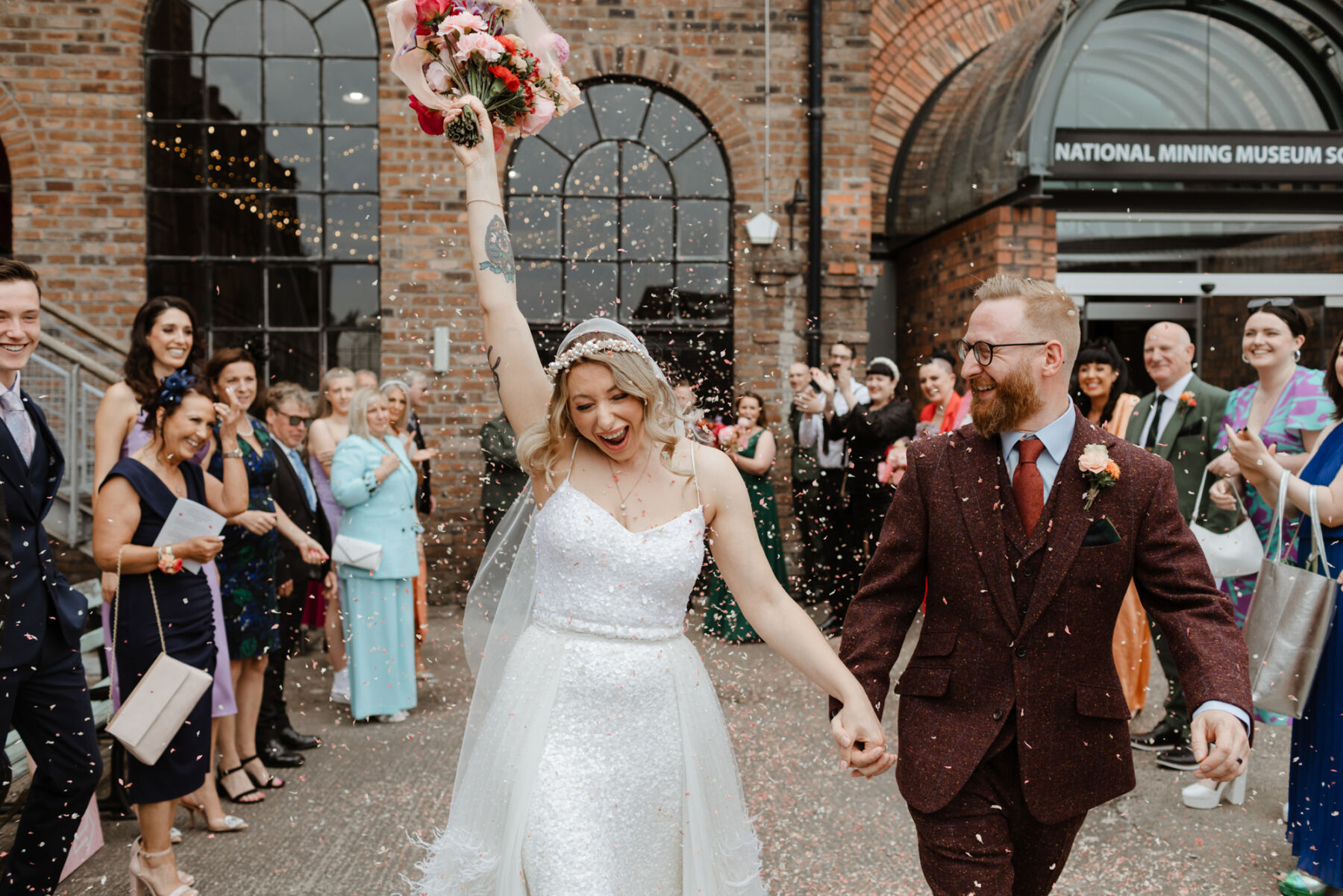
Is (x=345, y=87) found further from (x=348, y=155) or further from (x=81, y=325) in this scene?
(x=81, y=325)

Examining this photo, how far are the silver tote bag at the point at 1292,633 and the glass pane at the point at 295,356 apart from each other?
26.2 feet

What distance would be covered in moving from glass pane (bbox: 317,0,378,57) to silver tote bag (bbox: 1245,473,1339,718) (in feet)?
28.1

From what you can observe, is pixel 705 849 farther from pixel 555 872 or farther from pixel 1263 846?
pixel 1263 846

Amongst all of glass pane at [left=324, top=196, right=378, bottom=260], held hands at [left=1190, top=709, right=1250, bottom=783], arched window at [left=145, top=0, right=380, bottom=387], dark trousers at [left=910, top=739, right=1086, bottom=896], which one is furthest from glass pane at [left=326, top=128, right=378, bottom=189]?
held hands at [left=1190, top=709, right=1250, bottom=783]

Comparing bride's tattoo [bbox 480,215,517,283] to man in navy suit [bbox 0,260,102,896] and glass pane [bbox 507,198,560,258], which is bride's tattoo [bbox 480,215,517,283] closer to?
man in navy suit [bbox 0,260,102,896]

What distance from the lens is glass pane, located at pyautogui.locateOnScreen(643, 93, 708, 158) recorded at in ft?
31.2

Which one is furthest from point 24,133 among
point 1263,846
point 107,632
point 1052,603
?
point 1263,846

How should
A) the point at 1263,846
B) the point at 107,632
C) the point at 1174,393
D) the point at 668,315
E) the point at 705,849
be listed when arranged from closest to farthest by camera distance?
1. the point at 705,849
2. the point at 107,632
3. the point at 1263,846
4. the point at 1174,393
5. the point at 668,315

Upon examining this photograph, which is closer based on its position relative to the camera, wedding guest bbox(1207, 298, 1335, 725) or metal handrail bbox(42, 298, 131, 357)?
wedding guest bbox(1207, 298, 1335, 725)

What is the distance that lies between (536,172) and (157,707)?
6.90m

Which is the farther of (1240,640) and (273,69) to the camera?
(273,69)

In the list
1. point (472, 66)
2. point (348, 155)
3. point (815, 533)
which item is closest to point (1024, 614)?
point (472, 66)

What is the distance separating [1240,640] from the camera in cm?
238

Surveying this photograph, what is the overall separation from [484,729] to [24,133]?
886cm
